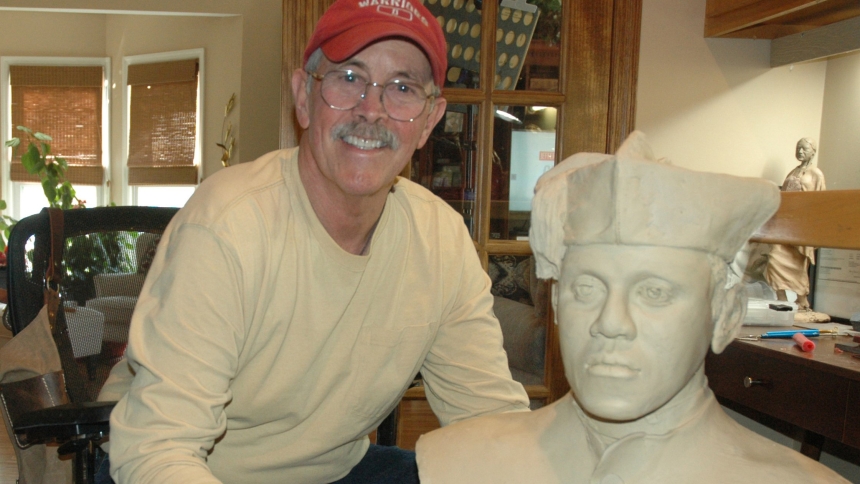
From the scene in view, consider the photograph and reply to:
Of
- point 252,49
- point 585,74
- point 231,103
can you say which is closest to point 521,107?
point 585,74

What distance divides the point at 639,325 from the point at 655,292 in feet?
0.14

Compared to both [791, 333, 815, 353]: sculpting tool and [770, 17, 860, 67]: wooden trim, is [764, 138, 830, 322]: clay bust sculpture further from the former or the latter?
[791, 333, 815, 353]: sculpting tool

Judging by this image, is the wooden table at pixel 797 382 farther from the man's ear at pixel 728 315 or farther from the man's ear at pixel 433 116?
the man's ear at pixel 433 116

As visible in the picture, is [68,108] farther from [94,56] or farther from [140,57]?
[140,57]

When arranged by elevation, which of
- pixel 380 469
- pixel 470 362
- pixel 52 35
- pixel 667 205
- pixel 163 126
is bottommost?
pixel 380 469

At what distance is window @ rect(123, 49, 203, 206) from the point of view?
6.02 metres

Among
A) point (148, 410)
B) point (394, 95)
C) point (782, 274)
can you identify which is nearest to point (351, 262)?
point (394, 95)

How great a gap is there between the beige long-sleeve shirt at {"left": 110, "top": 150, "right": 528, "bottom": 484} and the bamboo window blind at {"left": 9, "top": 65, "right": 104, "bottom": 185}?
20.2ft

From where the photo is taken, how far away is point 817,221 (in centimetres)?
87

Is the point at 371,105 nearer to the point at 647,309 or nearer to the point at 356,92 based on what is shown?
the point at 356,92

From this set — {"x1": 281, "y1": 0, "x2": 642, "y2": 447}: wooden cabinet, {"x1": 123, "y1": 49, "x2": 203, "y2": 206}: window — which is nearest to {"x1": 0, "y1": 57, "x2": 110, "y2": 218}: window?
{"x1": 123, "y1": 49, "x2": 203, "y2": 206}: window

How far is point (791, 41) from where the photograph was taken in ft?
9.11

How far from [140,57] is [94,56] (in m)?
0.78

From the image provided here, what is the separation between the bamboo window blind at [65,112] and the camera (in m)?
6.99
